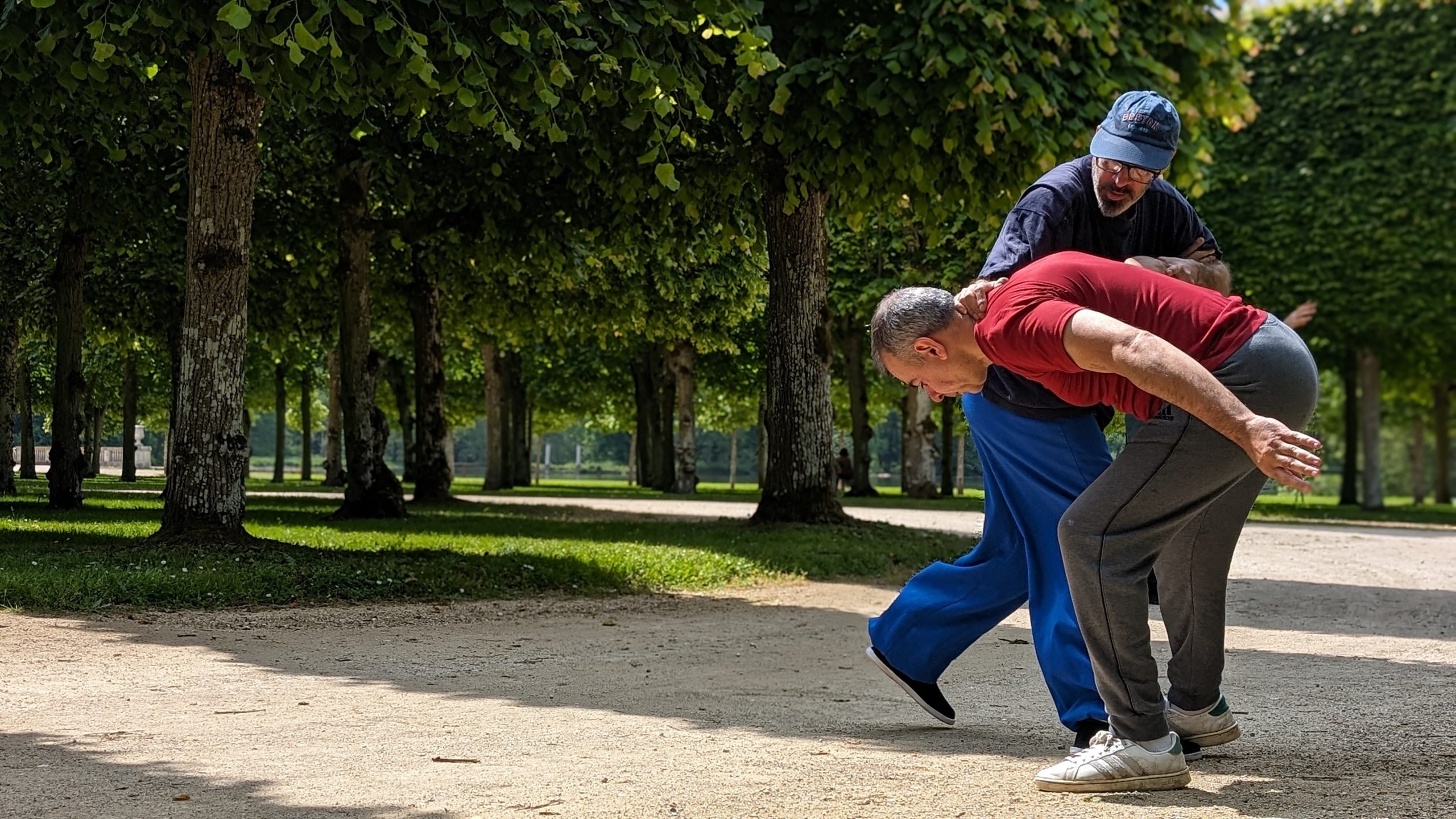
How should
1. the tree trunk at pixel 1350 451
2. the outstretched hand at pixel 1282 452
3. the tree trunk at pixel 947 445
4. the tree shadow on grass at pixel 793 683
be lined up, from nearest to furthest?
the outstretched hand at pixel 1282 452 < the tree shadow on grass at pixel 793 683 < the tree trunk at pixel 1350 451 < the tree trunk at pixel 947 445

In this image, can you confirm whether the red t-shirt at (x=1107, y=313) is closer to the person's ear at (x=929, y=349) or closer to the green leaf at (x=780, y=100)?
the person's ear at (x=929, y=349)

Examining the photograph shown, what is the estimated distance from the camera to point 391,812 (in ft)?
12.4

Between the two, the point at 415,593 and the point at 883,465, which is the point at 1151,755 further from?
the point at 883,465

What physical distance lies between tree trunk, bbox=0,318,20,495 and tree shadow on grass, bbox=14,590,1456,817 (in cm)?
1493

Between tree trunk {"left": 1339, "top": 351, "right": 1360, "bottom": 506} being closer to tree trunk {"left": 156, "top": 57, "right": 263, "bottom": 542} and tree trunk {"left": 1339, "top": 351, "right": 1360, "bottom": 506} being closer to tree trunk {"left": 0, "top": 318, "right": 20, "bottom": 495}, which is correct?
tree trunk {"left": 0, "top": 318, "right": 20, "bottom": 495}

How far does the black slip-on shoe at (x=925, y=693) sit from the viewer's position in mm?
5137

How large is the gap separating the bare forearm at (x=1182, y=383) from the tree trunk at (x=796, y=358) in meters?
11.5

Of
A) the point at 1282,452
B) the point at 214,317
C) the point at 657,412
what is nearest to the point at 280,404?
the point at 657,412

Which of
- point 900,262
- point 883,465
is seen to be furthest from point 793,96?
point 883,465

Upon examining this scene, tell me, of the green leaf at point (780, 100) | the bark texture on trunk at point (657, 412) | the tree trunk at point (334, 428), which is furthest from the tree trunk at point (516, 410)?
the green leaf at point (780, 100)

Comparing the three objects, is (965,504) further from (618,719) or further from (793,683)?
(618,719)

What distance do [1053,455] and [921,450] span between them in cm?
2911

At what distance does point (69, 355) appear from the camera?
1750cm

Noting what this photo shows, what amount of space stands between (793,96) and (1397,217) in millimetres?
19122
